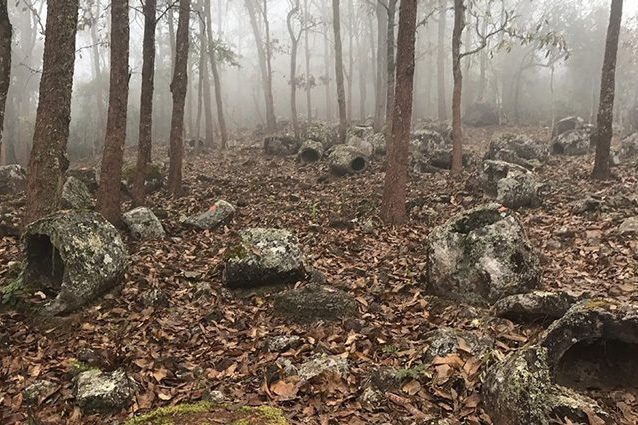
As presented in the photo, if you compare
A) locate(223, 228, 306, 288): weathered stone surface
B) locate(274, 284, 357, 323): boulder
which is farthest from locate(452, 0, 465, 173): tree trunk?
locate(274, 284, 357, 323): boulder

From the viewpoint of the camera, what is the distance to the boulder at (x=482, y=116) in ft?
94.7

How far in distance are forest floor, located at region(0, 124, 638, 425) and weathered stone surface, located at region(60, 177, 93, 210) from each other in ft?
4.14

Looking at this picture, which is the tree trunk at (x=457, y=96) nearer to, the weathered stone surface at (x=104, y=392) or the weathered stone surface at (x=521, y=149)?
the weathered stone surface at (x=521, y=149)

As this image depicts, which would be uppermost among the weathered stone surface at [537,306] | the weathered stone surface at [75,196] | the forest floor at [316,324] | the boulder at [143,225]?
the weathered stone surface at [75,196]

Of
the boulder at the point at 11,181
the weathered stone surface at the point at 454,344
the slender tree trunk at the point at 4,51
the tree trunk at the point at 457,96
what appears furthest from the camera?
the tree trunk at the point at 457,96

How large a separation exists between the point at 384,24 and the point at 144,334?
25.5 metres

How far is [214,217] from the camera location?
10094 mm

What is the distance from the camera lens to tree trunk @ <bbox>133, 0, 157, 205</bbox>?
→ 1093cm

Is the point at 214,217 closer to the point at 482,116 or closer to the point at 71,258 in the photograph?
the point at 71,258

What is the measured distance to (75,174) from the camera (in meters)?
13.3

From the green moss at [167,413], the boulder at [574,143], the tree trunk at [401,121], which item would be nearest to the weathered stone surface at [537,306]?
the green moss at [167,413]

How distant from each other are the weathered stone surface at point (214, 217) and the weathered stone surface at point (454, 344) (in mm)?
6067

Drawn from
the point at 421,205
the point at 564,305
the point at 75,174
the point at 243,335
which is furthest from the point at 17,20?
the point at 564,305

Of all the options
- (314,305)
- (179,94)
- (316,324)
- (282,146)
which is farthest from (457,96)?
(316,324)
